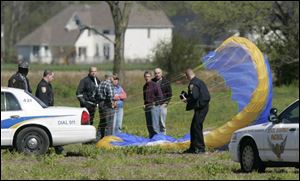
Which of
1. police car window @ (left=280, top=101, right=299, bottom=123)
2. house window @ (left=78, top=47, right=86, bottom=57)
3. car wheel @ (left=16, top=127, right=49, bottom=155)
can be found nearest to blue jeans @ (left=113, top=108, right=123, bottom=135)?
car wheel @ (left=16, top=127, right=49, bottom=155)

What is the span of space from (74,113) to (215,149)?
3721 mm

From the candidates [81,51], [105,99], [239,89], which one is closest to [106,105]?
[105,99]

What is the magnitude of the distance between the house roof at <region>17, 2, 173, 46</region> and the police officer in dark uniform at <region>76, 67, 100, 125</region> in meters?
83.7

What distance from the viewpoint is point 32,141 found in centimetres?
1805

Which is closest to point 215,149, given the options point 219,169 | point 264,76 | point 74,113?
point 264,76

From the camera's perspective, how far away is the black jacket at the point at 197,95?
1923 cm

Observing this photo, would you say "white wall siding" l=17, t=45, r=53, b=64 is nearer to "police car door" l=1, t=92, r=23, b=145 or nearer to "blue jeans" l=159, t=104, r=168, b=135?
"blue jeans" l=159, t=104, r=168, b=135

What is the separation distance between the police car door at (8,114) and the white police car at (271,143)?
4.42 meters

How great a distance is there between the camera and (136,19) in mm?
107875

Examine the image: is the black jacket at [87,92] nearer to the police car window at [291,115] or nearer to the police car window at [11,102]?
the police car window at [11,102]

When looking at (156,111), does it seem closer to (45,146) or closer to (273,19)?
(45,146)

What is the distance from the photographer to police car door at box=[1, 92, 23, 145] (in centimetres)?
1781

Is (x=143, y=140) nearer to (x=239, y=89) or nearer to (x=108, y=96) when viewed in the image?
(x=108, y=96)

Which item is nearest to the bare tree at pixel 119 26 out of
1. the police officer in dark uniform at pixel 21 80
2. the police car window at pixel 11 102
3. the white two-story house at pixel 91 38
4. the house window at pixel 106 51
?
the police officer in dark uniform at pixel 21 80
